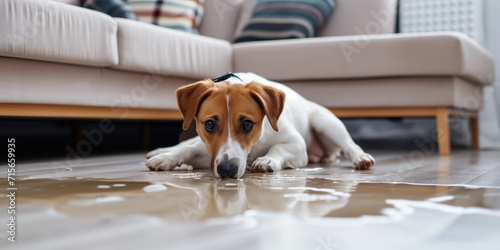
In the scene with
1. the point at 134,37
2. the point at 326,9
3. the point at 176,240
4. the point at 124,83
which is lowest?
the point at 176,240

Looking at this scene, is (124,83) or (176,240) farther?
(124,83)

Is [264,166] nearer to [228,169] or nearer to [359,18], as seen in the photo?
[228,169]

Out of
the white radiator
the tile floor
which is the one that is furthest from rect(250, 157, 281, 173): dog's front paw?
the white radiator

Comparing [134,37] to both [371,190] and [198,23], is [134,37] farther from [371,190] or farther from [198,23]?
[371,190]

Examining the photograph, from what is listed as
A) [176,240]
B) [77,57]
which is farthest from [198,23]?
[176,240]

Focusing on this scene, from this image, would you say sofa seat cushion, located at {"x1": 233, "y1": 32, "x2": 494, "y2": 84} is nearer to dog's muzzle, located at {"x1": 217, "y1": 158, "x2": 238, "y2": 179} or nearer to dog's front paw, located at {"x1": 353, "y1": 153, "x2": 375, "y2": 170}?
dog's front paw, located at {"x1": 353, "y1": 153, "x2": 375, "y2": 170}

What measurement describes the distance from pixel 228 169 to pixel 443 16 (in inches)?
137

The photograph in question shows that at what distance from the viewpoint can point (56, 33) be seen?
2.43 m

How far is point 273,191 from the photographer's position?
145 cm

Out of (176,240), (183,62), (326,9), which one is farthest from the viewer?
(326,9)

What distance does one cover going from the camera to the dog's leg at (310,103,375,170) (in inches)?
91.3

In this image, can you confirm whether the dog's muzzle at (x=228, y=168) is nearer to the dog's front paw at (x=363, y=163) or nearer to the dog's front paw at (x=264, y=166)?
the dog's front paw at (x=264, y=166)

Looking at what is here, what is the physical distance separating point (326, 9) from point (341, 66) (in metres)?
0.92

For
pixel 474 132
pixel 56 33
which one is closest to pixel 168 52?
pixel 56 33
